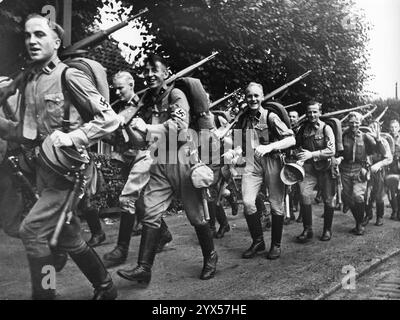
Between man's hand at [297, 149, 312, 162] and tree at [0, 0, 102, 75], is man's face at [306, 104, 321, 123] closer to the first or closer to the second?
man's hand at [297, 149, 312, 162]

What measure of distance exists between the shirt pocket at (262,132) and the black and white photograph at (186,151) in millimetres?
11

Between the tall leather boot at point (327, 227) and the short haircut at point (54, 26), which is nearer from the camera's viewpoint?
the short haircut at point (54, 26)

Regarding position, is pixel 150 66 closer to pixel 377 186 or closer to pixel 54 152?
pixel 54 152

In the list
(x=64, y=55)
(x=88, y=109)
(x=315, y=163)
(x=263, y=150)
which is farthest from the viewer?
(x=315, y=163)

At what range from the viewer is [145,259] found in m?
4.07

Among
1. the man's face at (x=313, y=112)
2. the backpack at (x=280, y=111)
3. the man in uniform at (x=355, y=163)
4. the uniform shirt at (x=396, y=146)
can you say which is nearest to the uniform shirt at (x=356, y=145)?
the man in uniform at (x=355, y=163)

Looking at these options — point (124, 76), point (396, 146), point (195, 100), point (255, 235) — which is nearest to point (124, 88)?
point (124, 76)

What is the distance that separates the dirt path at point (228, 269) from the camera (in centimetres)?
392

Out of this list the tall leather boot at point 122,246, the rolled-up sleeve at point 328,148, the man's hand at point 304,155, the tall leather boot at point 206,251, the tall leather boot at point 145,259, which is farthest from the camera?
the rolled-up sleeve at point 328,148

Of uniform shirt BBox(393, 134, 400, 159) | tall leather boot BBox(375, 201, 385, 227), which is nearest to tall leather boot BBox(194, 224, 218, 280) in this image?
tall leather boot BBox(375, 201, 385, 227)

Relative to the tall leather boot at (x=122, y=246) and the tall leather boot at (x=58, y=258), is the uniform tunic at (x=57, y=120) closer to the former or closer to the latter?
the tall leather boot at (x=58, y=258)

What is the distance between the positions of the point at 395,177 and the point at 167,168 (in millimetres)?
5437

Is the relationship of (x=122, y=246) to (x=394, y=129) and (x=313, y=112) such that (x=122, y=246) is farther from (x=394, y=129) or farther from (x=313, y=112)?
(x=394, y=129)
